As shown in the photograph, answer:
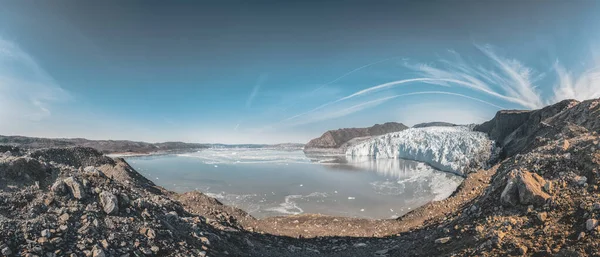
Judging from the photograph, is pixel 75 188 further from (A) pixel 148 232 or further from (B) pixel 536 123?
(B) pixel 536 123

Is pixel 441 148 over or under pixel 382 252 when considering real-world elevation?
over

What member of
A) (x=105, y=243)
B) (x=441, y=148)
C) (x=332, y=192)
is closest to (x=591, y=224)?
(x=105, y=243)

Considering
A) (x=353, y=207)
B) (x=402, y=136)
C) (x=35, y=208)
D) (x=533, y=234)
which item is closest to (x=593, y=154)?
(x=533, y=234)

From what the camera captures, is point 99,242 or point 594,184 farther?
point 594,184

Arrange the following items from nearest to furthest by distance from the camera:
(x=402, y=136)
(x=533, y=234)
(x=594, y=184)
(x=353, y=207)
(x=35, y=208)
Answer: (x=35, y=208) < (x=533, y=234) < (x=594, y=184) < (x=353, y=207) < (x=402, y=136)

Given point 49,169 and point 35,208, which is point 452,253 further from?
point 49,169

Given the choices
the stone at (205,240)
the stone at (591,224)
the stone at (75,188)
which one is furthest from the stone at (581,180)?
the stone at (75,188)
